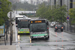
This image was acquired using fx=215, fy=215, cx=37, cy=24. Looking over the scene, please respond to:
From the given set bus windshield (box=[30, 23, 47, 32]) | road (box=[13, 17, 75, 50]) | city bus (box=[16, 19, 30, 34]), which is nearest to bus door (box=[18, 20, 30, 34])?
city bus (box=[16, 19, 30, 34])

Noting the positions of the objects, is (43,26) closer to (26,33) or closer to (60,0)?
(26,33)

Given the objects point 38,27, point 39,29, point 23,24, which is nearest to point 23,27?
point 23,24

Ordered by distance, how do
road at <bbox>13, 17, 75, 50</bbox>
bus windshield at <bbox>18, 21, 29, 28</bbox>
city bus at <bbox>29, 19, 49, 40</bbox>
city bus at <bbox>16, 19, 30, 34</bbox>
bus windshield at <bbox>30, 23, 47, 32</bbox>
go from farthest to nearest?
bus windshield at <bbox>18, 21, 29, 28</bbox> → city bus at <bbox>16, 19, 30, 34</bbox> → bus windshield at <bbox>30, 23, 47, 32</bbox> → city bus at <bbox>29, 19, 49, 40</bbox> → road at <bbox>13, 17, 75, 50</bbox>

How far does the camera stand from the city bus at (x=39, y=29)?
2616 cm

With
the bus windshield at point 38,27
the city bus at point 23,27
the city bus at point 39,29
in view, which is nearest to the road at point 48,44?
the city bus at point 39,29

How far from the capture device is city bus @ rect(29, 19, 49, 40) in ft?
85.8

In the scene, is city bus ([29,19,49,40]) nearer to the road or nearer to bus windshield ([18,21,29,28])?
the road

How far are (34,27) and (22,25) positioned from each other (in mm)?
10537

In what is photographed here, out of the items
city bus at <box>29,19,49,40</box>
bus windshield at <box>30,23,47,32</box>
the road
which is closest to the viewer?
the road

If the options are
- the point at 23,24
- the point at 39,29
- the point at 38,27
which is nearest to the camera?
the point at 39,29

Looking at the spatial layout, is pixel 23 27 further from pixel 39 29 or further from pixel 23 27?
pixel 39 29

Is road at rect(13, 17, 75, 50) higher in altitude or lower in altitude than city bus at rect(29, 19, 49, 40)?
lower

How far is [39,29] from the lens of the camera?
2678cm

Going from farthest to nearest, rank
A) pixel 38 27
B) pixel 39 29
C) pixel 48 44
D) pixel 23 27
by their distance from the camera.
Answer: pixel 23 27
pixel 38 27
pixel 39 29
pixel 48 44
